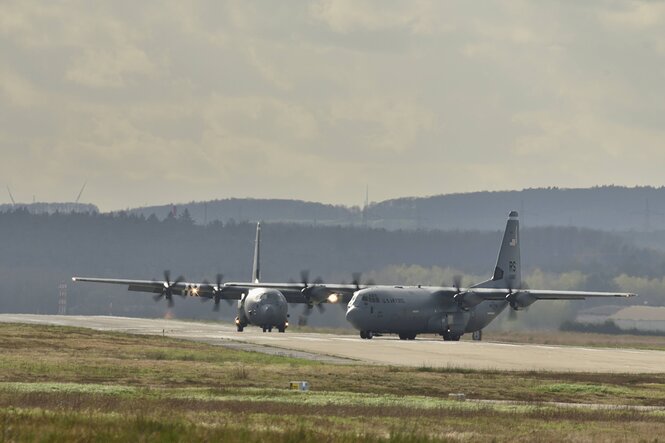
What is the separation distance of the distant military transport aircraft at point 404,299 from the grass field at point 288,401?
32473 mm

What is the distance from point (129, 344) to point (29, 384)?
35.2 meters

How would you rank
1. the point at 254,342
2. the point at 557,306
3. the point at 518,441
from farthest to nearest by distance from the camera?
the point at 557,306
the point at 254,342
the point at 518,441

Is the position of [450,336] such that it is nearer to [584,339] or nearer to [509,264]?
[509,264]

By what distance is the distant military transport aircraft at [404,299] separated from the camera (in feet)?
345

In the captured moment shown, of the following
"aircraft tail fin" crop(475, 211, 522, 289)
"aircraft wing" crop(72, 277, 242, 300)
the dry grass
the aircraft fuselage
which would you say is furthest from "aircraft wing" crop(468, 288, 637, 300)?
"aircraft wing" crop(72, 277, 242, 300)

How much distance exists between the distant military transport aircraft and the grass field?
107 feet

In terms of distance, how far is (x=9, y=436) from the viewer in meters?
29.2

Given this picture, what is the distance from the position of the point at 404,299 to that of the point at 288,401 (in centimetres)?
6286

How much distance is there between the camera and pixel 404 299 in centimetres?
10631

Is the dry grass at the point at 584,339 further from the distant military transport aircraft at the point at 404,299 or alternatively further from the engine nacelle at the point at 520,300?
the engine nacelle at the point at 520,300

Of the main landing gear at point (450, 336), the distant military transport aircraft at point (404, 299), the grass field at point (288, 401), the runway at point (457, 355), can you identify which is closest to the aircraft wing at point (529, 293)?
the distant military transport aircraft at point (404, 299)

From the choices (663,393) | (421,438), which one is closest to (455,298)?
(663,393)

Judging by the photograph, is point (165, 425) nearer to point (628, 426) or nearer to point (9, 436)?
point (9, 436)

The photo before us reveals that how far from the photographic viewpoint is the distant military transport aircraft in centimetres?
10525
